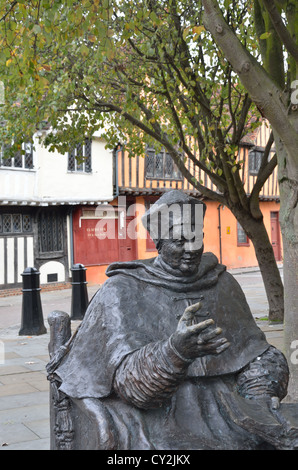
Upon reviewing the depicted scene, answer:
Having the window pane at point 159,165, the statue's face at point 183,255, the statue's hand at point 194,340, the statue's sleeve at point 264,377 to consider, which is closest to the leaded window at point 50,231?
the window pane at point 159,165

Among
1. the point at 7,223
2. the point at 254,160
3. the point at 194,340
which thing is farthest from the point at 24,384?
the point at 254,160

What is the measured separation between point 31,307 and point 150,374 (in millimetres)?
7588

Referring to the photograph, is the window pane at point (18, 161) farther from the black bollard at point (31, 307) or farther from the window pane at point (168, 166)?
the black bollard at point (31, 307)

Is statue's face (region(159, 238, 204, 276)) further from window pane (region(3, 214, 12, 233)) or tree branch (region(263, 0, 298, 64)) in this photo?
window pane (region(3, 214, 12, 233))

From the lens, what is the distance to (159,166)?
66.9 ft

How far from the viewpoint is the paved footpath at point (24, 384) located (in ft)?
14.4

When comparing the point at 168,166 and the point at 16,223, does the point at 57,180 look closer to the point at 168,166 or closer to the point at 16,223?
the point at 16,223

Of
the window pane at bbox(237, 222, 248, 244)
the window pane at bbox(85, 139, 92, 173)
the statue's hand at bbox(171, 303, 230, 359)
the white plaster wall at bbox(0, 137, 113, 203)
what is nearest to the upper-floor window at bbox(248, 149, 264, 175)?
the window pane at bbox(237, 222, 248, 244)

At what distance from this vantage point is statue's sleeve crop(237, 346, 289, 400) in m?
2.31

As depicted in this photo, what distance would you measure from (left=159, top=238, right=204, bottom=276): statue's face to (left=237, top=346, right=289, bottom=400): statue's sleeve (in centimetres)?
51

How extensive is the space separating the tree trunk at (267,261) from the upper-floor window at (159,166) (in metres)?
10.9

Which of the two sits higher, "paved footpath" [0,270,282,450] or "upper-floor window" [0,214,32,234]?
"upper-floor window" [0,214,32,234]

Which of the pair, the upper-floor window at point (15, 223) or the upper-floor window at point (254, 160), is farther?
the upper-floor window at point (254, 160)

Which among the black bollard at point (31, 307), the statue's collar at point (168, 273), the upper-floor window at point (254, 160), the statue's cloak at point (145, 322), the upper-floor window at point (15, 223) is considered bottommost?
the black bollard at point (31, 307)
